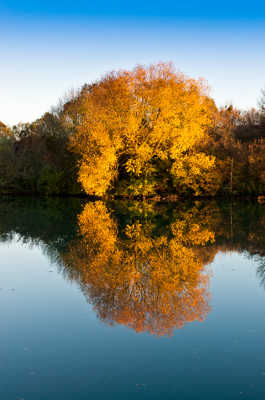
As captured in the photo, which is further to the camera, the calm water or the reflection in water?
the reflection in water

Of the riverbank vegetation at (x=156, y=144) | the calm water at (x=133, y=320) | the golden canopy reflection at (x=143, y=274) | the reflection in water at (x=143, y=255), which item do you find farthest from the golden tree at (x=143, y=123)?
the calm water at (x=133, y=320)

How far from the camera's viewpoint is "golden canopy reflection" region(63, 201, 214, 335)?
7215 mm

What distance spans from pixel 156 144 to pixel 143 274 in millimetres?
25841

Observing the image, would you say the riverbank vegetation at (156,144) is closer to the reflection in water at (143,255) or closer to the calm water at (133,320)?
the reflection in water at (143,255)

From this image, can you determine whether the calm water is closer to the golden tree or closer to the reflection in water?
the reflection in water

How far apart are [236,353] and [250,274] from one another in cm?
502

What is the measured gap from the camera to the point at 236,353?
578 cm

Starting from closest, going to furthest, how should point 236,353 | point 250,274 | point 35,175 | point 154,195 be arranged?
point 236,353 → point 250,274 → point 154,195 → point 35,175

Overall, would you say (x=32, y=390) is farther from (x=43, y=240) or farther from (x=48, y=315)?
(x=43, y=240)

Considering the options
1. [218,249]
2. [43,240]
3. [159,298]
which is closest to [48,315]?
[159,298]

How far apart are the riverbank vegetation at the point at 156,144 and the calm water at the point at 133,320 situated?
1969 centimetres

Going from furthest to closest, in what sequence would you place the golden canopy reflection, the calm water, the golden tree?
1. the golden tree
2. the golden canopy reflection
3. the calm water

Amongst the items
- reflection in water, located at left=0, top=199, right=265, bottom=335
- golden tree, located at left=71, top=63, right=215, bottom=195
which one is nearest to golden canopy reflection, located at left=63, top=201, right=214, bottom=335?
reflection in water, located at left=0, top=199, right=265, bottom=335

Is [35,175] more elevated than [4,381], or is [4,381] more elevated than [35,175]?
[35,175]
